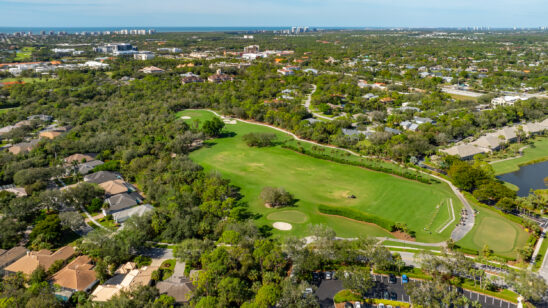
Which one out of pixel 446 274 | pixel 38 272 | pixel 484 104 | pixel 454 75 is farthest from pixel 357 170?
pixel 454 75

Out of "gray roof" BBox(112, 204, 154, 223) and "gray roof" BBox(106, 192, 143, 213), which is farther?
"gray roof" BBox(106, 192, 143, 213)

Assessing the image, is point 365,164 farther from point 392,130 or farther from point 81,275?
point 81,275

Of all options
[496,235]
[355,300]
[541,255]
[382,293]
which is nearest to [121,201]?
[355,300]

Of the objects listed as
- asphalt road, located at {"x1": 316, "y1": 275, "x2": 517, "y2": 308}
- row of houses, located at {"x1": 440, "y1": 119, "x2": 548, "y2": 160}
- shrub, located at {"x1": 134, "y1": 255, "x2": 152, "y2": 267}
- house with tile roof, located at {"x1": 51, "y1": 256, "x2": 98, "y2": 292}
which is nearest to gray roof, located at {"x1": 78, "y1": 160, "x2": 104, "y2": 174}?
house with tile roof, located at {"x1": 51, "y1": 256, "x2": 98, "y2": 292}

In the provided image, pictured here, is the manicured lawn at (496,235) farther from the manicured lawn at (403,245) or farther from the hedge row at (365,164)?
the hedge row at (365,164)

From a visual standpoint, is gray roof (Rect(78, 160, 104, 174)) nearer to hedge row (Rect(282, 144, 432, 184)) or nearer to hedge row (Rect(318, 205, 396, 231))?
hedge row (Rect(282, 144, 432, 184))

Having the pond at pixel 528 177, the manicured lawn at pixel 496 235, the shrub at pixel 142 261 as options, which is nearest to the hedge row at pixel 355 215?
the manicured lawn at pixel 496 235
